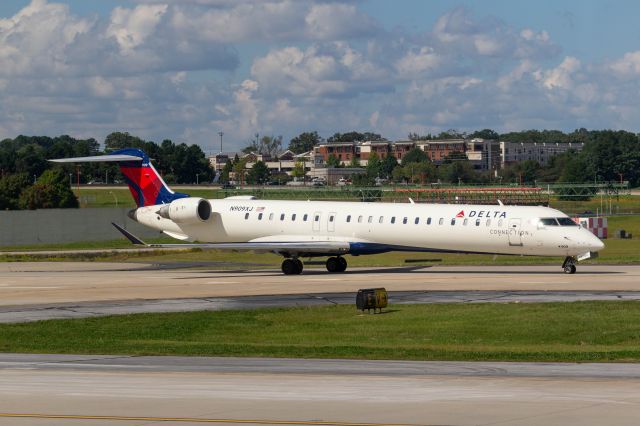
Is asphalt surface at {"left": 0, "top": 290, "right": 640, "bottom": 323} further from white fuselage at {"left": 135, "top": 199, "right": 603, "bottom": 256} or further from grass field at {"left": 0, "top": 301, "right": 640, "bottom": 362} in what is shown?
white fuselage at {"left": 135, "top": 199, "right": 603, "bottom": 256}

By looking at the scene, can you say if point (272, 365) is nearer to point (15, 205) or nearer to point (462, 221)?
point (462, 221)

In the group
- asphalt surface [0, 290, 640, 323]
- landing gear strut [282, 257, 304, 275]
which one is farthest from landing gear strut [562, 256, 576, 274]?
landing gear strut [282, 257, 304, 275]

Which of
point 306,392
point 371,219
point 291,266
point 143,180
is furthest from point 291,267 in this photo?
point 306,392

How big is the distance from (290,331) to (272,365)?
25.6 ft

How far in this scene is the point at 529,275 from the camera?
143ft

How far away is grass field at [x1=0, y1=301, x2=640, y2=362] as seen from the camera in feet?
74.3

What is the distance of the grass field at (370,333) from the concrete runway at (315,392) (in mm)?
1845

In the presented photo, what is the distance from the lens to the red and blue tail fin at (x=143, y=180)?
2021 inches

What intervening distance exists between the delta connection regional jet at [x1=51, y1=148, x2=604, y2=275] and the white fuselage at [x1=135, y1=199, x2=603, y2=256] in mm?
39

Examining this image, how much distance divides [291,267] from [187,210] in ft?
18.8

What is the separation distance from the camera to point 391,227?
149 feet

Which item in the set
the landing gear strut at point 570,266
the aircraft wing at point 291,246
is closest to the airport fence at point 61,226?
the aircraft wing at point 291,246

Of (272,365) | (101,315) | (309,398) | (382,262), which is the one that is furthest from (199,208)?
(309,398)

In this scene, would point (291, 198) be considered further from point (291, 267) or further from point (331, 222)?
point (291, 267)
